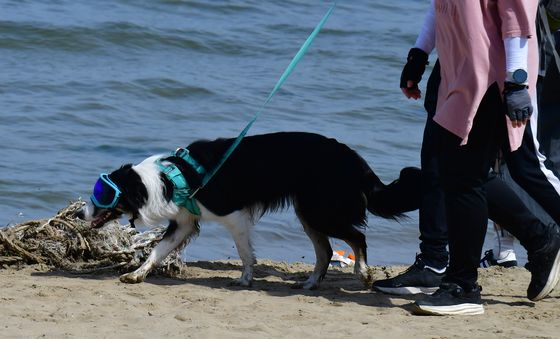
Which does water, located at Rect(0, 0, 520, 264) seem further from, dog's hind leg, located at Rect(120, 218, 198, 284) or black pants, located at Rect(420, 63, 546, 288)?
black pants, located at Rect(420, 63, 546, 288)

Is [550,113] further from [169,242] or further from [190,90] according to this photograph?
[190,90]

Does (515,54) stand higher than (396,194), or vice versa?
(515,54)

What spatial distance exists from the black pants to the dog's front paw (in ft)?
5.05

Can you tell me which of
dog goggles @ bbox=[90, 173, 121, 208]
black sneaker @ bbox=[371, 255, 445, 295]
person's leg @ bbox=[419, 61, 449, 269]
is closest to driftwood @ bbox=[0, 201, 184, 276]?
dog goggles @ bbox=[90, 173, 121, 208]

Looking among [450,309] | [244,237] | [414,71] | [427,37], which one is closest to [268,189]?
[244,237]

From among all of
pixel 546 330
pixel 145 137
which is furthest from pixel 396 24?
pixel 546 330

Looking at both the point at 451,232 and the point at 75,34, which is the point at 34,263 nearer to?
the point at 451,232

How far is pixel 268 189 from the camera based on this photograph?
529 cm

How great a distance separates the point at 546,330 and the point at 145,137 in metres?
5.32

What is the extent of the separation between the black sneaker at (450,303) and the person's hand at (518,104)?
2.82 ft

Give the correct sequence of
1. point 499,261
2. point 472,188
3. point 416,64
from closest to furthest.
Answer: point 472,188, point 416,64, point 499,261

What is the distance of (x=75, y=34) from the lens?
12414mm

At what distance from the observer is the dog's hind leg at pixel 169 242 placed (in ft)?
17.5

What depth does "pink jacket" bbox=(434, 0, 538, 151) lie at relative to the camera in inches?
161
